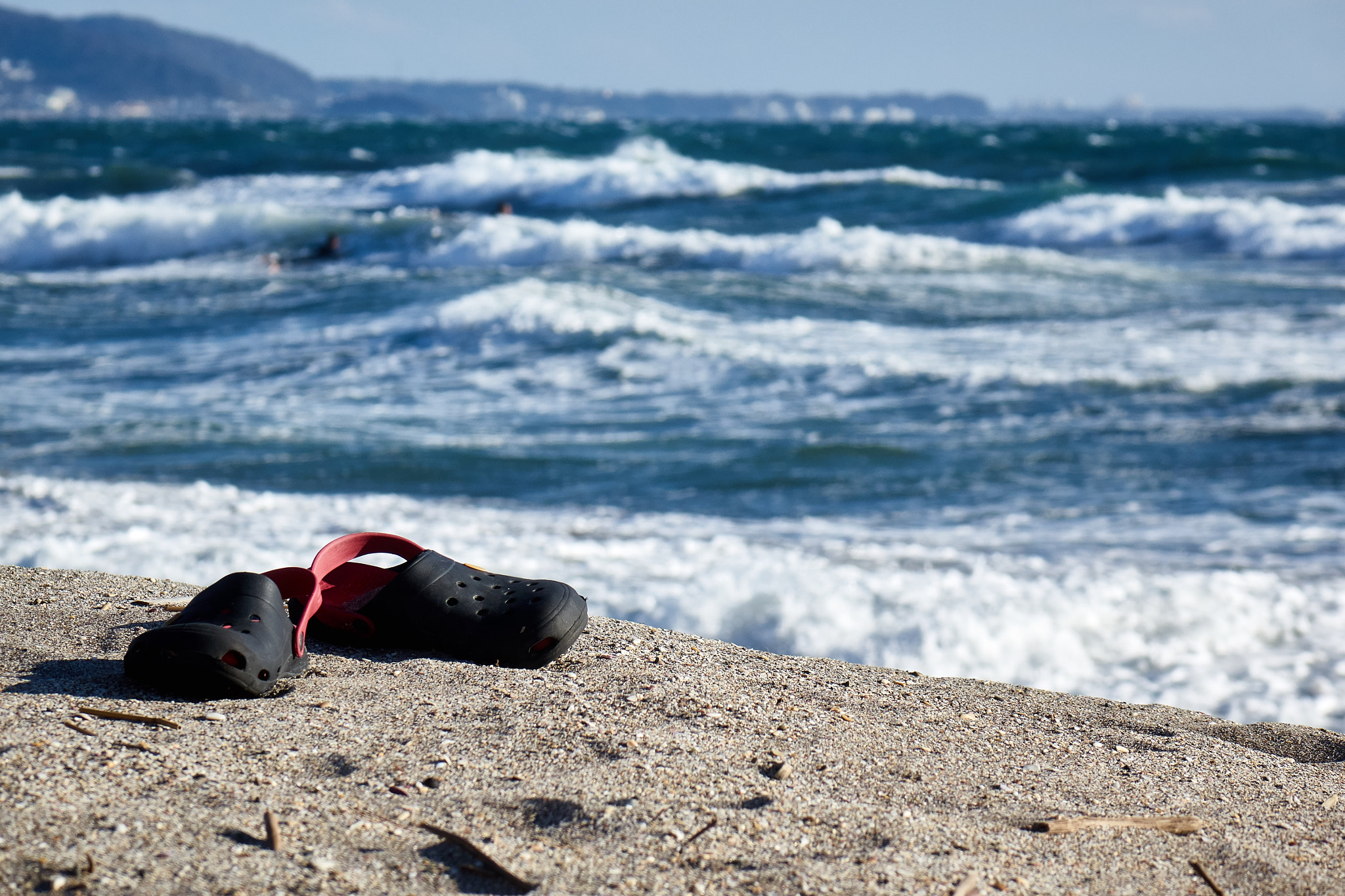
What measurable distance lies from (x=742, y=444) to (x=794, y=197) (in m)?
17.0

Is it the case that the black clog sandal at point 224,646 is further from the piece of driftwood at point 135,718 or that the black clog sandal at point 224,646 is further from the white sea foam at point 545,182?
the white sea foam at point 545,182

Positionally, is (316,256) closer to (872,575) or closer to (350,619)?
(872,575)

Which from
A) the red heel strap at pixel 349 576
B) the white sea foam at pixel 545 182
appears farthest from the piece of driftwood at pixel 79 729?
the white sea foam at pixel 545 182

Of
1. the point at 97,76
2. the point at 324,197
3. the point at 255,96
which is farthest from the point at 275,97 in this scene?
the point at 324,197

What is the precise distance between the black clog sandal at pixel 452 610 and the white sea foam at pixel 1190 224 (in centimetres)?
1563

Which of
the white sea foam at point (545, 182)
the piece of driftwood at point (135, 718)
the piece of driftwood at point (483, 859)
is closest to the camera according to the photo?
the piece of driftwood at point (483, 859)

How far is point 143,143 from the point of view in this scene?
38812mm

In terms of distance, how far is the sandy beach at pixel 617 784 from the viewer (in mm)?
1656

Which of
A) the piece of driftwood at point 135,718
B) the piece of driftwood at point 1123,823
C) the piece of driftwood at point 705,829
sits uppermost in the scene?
the piece of driftwood at point 135,718

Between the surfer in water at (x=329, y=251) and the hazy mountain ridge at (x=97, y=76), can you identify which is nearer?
the surfer in water at (x=329, y=251)

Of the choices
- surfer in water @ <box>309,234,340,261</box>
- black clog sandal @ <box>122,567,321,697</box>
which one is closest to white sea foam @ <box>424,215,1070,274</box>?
surfer in water @ <box>309,234,340,261</box>

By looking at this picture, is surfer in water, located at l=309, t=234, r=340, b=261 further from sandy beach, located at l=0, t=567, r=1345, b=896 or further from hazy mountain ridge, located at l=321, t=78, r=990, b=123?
hazy mountain ridge, located at l=321, t=78, r=990, b=123

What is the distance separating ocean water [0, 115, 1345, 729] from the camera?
387 cm

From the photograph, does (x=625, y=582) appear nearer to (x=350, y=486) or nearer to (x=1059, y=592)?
(x=1059, y=592)
